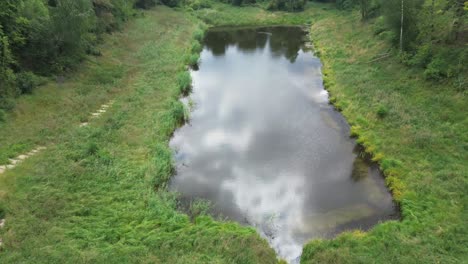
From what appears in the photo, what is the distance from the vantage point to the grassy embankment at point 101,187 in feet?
44.4

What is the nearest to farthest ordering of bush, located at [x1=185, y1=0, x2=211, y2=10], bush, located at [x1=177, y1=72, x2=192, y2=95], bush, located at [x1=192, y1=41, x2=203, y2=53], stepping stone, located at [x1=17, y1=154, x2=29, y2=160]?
stepping stone, located at [x1=17, y1=154, x2=29, y2=160]
bush, located at [x1=177, y1=72, x2=192, y2=95]
bush, located at [x1=192, y1=41, x2=203, y2=53]
bush, located at [x1=185, y1=0, x2=211, y2=10]

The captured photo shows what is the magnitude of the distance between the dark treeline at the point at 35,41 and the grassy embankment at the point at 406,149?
70.2 ft

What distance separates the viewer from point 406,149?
20.7 metres

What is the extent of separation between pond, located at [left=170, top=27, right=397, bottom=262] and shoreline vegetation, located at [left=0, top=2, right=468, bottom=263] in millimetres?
1138

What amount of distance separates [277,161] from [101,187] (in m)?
10.2

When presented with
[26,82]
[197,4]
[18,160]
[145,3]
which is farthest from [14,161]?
[197,4]

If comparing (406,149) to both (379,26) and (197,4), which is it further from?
(197,4)

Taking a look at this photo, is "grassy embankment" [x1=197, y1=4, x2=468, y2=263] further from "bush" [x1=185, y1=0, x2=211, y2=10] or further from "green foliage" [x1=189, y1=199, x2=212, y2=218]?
"bush" [x1=185, y1=0, x2=211, y2=10]

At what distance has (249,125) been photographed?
2645 centimetres

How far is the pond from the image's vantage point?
17.1m

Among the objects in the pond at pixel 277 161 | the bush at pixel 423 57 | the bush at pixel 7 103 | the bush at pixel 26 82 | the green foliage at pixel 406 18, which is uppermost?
the green foliage at pixel 406 18

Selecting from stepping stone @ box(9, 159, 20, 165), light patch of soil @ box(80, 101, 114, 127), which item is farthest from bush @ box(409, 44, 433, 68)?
stepping stone @ box(9, 159, 20, 165)

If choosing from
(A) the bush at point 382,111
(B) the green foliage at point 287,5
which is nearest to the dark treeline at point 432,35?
(A) the bush at point 382,111

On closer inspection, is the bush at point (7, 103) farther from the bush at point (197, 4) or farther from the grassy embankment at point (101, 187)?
the bush at point (197, 4)
